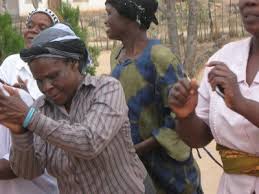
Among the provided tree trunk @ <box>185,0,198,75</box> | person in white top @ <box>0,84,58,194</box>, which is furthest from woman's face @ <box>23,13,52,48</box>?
tree trunk @ <box>185,0,198,75</box>

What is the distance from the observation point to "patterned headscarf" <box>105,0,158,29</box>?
364 centimetres

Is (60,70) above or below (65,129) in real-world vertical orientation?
above

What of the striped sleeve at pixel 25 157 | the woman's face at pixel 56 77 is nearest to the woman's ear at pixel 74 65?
the woman's face at pixel 56 77

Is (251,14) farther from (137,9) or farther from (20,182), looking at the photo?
(20,182)

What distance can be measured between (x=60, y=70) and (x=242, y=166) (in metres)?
0.84

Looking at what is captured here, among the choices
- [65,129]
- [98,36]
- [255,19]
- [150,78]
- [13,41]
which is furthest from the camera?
[98,36]

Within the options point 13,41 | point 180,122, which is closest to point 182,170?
point 180,122

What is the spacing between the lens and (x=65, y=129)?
249 centimetres

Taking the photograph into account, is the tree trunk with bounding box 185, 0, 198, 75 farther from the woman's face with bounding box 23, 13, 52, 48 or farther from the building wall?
the building wall

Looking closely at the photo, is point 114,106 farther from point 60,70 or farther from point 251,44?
point 251,44

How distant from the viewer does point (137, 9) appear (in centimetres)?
366

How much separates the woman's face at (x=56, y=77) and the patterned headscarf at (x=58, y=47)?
0.02 metres

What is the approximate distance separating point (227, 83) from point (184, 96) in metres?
0.21

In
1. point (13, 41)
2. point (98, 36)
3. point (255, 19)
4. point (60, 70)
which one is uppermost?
point (255, 19)
